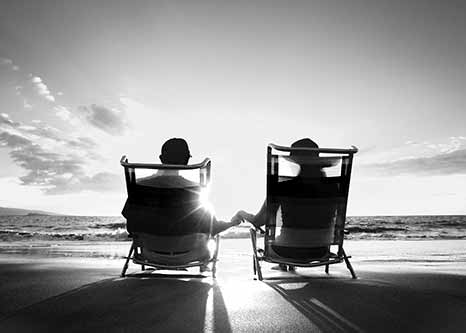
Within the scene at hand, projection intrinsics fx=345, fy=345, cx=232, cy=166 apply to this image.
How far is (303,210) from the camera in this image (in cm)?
436

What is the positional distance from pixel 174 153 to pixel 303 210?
1803mm

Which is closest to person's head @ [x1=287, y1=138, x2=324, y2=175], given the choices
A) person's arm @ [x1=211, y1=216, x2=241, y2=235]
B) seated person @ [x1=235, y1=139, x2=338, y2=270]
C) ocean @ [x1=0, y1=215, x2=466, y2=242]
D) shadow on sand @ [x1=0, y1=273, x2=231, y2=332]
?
seated person @ [x1=235, y1=139, x2=338, y2=270]

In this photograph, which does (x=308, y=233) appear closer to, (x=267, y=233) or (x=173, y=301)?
(x=267, y=233)

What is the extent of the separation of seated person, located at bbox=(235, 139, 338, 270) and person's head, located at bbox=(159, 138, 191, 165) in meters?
1.24

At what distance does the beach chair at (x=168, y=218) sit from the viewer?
14.0 ft

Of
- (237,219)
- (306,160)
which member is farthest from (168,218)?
(306,160)

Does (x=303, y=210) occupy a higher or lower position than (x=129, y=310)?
higher

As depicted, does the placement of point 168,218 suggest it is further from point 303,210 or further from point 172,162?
point 303,210

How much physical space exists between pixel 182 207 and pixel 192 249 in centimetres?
58

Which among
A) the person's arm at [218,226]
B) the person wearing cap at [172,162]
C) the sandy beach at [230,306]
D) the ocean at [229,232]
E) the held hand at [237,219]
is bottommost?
the ocean at [229,232]

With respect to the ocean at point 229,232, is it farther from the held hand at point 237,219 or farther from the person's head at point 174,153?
the person's head at point 174,153

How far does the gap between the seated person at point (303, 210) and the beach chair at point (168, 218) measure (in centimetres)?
93

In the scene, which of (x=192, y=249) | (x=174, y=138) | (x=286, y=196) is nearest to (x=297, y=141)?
(x=286, y=196)

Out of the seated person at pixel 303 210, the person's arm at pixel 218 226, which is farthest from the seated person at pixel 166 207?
the seated person at pixel 303 210
